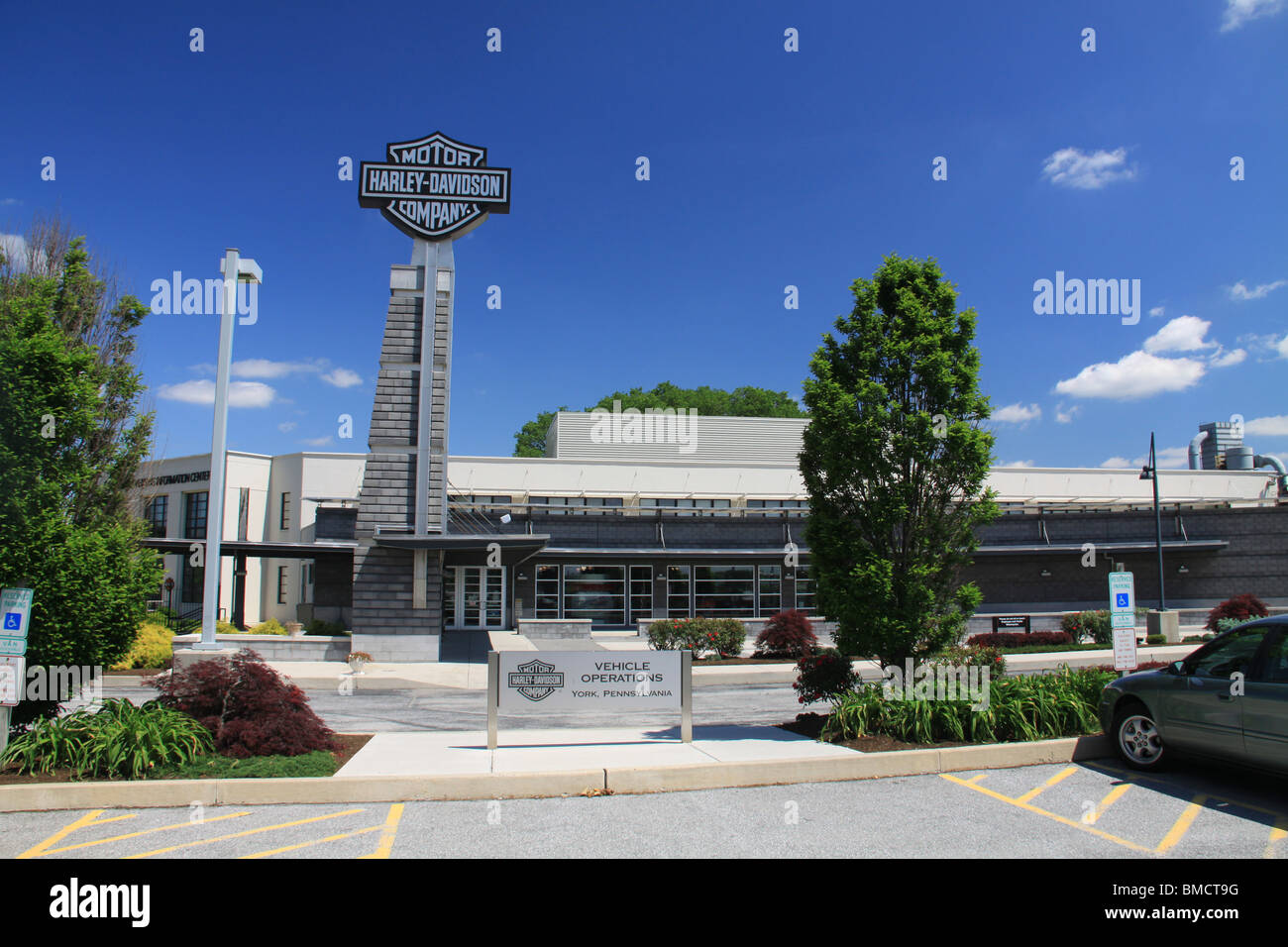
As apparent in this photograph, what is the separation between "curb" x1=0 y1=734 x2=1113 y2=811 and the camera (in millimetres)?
7105

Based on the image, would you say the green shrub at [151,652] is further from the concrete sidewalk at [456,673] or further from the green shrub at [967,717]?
the green shrub at [967,717]

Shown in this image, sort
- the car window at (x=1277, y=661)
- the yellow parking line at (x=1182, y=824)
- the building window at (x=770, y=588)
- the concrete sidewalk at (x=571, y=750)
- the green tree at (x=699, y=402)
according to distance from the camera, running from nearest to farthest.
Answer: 1. the yellow parking line at (x=1182, y=824)
2. the car window at (x=1277, y=661)
3. the concrete sidewalk at (x=571, y=750)
4. the building window at (x=770, y=588)
5. the green tree at (x=699, y=402)

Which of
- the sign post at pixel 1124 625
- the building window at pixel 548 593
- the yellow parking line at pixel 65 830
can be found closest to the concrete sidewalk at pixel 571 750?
the yellow parking line at pixel 65 830

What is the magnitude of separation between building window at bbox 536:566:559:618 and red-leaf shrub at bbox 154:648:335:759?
70.8 feet

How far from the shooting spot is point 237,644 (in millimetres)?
20938

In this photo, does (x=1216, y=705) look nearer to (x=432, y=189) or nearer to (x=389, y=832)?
(x=389, y=832)

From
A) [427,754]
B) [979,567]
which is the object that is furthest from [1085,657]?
[427,754]

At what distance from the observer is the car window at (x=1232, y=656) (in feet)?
24.3

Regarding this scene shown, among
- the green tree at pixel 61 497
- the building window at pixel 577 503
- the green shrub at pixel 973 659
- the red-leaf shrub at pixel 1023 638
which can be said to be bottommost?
the red-leaf shrub at pixel 1023 638

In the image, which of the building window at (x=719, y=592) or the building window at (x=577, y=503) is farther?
the building window at (x=577, y=503)

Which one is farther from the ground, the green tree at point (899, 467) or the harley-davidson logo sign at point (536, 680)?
the green tree at point (899, 467)

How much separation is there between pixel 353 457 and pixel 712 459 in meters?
16.9

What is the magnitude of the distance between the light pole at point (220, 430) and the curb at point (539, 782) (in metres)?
12.2
